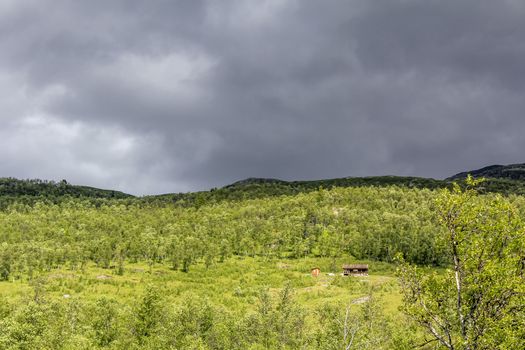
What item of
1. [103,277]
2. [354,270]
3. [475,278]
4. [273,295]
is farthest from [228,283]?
[475,278]

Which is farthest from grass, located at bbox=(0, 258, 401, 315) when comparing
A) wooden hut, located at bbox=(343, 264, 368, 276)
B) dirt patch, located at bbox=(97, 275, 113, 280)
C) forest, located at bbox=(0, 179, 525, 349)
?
wooden hut, located at bbox=(343, 264, 368, 276)

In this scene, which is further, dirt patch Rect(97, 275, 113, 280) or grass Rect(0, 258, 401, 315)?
dirt patch Rect(97, 275, 113, 280)

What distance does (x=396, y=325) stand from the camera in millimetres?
90188

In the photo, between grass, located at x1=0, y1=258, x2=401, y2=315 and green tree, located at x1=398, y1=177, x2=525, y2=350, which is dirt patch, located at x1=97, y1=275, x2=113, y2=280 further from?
green tree, located at x1=398, y1=177, x2=525, y2=350

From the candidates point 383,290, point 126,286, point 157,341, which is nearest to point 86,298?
point 126,286

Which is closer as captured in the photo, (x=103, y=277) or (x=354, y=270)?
(x=103, y=277)

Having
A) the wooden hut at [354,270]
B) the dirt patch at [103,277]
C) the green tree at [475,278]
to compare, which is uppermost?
the green tree at [475,278]

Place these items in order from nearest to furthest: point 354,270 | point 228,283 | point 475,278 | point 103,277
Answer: point 475,278
point 103,277
point 228,283
point 354,270

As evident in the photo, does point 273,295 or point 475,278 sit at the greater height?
point 475,278

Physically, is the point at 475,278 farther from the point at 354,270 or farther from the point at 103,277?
the point at 354,270

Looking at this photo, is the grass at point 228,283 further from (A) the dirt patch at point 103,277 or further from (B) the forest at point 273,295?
(B) the forest at point 273,295

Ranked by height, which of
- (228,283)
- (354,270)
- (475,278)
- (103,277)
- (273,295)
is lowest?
(228,283)

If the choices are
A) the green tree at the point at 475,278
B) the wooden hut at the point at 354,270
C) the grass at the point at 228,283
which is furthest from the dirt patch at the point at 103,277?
the green tree at the point at 475,278

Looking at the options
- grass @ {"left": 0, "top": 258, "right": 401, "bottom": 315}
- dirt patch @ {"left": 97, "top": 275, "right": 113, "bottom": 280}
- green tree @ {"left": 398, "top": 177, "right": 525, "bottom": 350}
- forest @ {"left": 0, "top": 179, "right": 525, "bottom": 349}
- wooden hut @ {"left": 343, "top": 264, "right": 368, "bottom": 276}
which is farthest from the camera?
wooden hut @ {"left": 343, "top": 264, "right": 368, "bottom": 276}
